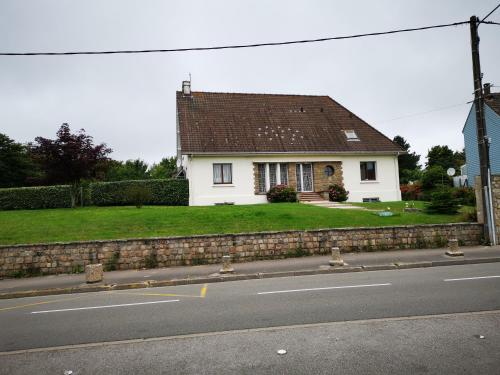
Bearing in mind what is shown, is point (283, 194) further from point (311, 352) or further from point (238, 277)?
point (311, 352)

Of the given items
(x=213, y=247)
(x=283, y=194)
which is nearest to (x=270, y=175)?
(x=283, y=194)

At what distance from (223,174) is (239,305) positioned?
17501 millimetres

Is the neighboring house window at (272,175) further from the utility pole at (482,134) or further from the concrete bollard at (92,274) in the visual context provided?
the concrete bollard at (92,274)

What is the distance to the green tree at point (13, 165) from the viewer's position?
43.7m

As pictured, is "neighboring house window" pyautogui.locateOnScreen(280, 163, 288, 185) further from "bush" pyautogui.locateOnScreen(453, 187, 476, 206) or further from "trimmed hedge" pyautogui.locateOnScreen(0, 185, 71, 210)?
"trimmed hedge" pyautogui.locateOnScreen(0, 185, 71, 210)

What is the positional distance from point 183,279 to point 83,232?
22.4 feet

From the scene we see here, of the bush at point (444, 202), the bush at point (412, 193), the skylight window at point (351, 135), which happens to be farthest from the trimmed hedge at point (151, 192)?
the bush at point (412, 193)

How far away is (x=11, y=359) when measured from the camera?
4.91 m

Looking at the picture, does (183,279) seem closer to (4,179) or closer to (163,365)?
(163,365)

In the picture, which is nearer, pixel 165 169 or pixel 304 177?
pixel 304 177

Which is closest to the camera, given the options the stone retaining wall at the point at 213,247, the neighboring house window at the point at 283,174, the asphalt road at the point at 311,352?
the asphalt road at the point at 311,352

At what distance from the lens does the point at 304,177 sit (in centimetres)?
2533

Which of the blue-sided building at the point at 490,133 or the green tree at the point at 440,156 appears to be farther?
the green tree at the point at 440,156

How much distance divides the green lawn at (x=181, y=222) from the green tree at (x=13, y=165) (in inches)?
1272
